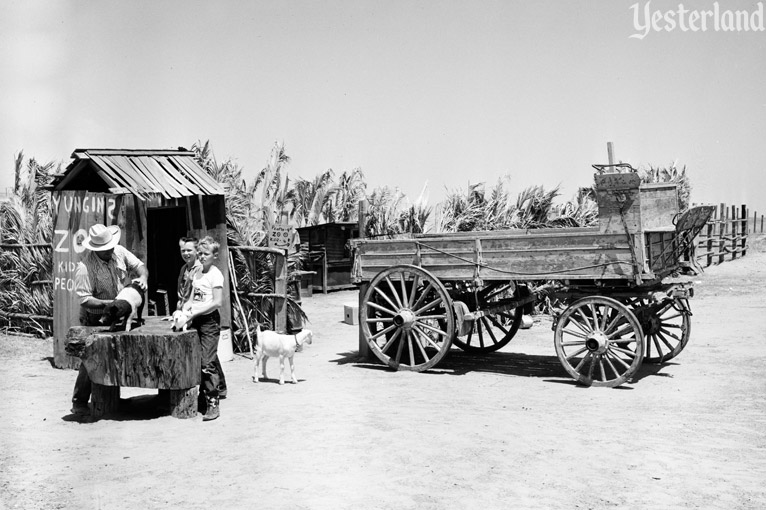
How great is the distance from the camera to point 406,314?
1089 centimetres

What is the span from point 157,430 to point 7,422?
1514 millimetres

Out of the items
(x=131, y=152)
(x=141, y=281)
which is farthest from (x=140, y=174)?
(x=141, y=281)

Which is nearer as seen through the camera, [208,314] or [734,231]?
[208,314]

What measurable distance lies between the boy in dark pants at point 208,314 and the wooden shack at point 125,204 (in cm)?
256

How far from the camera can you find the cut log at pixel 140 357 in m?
7.86

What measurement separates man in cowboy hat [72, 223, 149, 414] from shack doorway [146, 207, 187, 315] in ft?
15.0

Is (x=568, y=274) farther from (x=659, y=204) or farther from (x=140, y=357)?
(x=140, y=357)

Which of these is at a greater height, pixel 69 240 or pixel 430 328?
pixel 69 240

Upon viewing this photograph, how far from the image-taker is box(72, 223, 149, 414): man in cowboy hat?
27.3ft

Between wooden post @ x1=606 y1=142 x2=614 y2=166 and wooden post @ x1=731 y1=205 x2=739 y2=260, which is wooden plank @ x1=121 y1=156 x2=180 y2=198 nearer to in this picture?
wooden post @ x1=606 y1=142 x2=614 y2=166

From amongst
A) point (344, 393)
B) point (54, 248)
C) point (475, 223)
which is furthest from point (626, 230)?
point (475, 223)

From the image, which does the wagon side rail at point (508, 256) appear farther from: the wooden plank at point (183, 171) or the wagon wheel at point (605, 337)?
the wooden plank at point (183, 171)

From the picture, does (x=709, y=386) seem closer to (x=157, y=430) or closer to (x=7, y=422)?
(x=157, y=430)

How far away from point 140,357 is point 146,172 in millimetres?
4508
